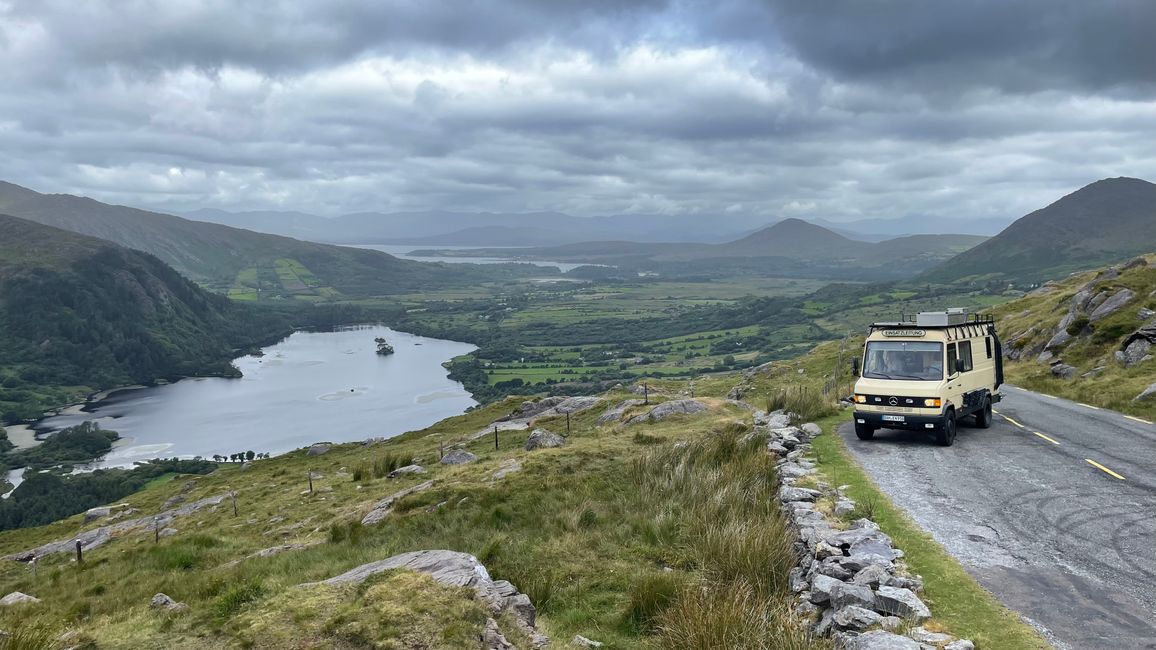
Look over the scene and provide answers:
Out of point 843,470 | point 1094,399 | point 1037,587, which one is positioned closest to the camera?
point 1037,587

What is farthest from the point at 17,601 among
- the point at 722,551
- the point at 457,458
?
the point at 457,458

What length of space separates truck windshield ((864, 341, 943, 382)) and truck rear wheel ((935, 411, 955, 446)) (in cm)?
128

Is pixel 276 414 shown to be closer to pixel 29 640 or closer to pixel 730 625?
pixel 29 640

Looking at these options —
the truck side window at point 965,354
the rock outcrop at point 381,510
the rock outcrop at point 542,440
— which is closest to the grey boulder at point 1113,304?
the truck side window at point 965,354

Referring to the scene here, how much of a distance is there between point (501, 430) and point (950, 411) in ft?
115

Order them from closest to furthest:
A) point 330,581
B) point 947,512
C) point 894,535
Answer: point 330,581 < point 894,535 < point 947,512

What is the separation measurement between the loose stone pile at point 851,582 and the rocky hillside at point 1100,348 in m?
21.3

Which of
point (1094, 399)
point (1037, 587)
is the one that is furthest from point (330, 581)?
point (1094, 399)

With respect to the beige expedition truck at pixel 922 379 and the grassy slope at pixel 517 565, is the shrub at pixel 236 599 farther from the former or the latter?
the beige expedition truck at pixel 922 379

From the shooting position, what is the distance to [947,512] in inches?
544

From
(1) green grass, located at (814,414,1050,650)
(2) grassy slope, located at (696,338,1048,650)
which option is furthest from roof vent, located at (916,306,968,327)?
(1) green grass, located at (814,414,1050,650)

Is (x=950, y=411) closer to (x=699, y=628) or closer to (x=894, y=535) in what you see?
(x=894, y=535)

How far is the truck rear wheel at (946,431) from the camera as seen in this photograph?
2031 centimetres

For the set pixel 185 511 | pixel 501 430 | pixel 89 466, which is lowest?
pixel 89 466
